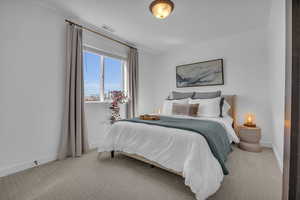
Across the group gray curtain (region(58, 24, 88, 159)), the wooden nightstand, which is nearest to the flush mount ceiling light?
Answer: gray curtain (region(58, 24, 88, 159))

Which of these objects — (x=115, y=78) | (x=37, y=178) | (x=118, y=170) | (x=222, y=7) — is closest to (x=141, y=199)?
(x=118, y=170)

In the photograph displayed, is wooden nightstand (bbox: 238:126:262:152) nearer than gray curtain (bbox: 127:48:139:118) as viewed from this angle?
Yes

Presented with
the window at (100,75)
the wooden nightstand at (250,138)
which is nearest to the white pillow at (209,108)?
the wooden nightstand at (250,138)

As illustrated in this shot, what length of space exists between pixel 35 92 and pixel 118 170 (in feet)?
5.71

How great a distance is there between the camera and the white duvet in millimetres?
1289

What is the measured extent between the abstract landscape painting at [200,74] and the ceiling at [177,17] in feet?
2.13

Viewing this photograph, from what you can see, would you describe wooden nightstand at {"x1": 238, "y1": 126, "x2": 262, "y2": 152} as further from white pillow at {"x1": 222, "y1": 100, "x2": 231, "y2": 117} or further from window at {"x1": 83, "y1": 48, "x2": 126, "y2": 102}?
window at {"x1": 83, "y1": 48, "x2": 126, "y2": 102}

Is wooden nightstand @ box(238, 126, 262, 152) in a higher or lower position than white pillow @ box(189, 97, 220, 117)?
lower

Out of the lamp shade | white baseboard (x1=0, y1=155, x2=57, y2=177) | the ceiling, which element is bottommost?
white baseboard (x1=0, y1=155, x2=57, y2=177)

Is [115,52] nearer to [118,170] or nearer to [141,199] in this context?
[118,170]

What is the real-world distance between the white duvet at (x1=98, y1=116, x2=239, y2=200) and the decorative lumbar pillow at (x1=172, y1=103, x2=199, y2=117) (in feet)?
2.08

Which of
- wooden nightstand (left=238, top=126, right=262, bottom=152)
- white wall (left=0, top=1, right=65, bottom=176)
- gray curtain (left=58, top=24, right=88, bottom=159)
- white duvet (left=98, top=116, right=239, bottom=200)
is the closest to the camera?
white duvet (left=98, top=116, right=239, bottom=200)

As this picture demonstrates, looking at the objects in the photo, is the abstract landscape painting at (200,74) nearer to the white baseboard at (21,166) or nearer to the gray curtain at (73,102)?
the gray curtain at (73,102)

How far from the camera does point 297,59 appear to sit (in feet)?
1.97
